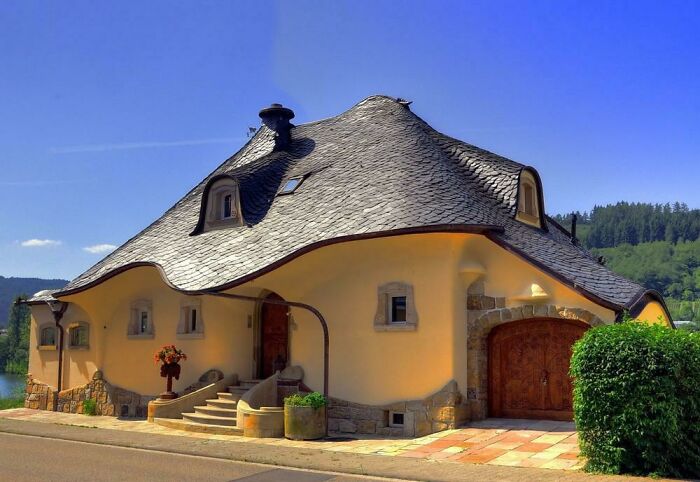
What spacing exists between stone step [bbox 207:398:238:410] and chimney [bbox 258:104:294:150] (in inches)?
350

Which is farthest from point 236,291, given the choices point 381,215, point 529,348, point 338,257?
point 529,348

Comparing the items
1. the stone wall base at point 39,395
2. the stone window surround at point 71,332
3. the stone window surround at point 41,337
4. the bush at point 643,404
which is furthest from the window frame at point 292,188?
the bush at point 643,404

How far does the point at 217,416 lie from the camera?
1514cm

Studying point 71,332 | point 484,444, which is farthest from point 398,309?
point 71,332

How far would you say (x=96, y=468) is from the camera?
10.5 metres

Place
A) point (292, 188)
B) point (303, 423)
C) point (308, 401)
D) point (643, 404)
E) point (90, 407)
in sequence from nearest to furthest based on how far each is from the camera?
1. point (643, 404)
2. point (303, 423)
3. point (308, 401)
4. point (292, 188)
5. point (90, 407)

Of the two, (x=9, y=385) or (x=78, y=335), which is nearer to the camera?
(x=78, y=335)

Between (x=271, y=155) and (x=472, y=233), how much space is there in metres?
8.95

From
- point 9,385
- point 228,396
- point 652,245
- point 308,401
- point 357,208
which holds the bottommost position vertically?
point 9,385

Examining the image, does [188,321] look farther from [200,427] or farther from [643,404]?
[643,404]

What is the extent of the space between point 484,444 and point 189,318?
9.21 m

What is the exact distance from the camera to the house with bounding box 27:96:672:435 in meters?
13.6

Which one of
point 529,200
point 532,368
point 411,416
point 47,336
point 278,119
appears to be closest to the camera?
point 411,416

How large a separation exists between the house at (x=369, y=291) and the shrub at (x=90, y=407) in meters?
0.20
